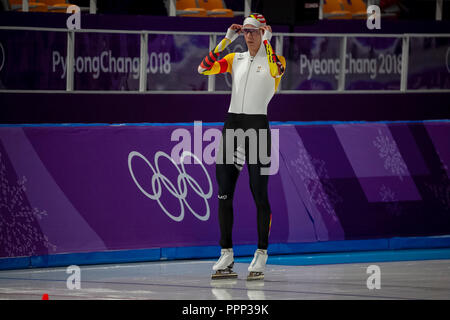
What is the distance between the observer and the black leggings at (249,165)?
8.51 meters

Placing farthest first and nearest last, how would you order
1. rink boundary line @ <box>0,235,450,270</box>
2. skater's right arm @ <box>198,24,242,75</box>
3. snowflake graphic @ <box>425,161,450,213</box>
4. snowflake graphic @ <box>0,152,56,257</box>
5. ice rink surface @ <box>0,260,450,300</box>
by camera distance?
1. snowflake graphic @ <box>425,161,450,213</box>
2. rink boundary line @ <box>0,235,450,270</box>
3. snowflake graphic @ <box>0,152,56,257</box>
4. skater's right arm @ <box>198,24,242,75</box>
5. ice rink surface @ <box>0,260,450,300</box>

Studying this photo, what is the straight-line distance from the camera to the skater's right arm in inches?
343

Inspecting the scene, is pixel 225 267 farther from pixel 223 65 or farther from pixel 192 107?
pixel 192 107

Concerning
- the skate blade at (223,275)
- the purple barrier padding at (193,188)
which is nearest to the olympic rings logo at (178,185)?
the purple barrier padding at (193,188)

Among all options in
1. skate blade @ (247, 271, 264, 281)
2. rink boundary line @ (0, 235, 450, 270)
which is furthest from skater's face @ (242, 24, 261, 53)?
rink boundary line @ (0, 235, 450, 270)

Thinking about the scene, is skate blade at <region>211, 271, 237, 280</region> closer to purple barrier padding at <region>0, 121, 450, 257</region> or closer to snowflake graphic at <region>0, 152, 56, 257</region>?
purple barrier padding at <region>0, 121, 450, 257</region>

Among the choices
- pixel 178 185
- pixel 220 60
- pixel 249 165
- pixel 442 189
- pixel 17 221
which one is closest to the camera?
pixel 249 165

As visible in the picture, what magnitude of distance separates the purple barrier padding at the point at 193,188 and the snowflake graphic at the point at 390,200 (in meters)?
0.01

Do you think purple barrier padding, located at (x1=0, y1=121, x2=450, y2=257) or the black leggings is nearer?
the black leggings

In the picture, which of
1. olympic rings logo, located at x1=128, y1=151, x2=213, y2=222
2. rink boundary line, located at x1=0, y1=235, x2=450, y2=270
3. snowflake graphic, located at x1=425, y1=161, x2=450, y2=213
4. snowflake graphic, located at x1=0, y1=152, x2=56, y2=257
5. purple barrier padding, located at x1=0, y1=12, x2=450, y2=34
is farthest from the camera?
purple barrier padding, located at x1=0, y1=12, x2=450, y2=34

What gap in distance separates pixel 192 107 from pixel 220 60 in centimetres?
579

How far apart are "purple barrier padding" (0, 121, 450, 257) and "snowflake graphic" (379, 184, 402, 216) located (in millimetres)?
11

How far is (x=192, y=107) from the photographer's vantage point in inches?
572

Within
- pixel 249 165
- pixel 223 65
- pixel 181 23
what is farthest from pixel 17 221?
pixel 181 23
